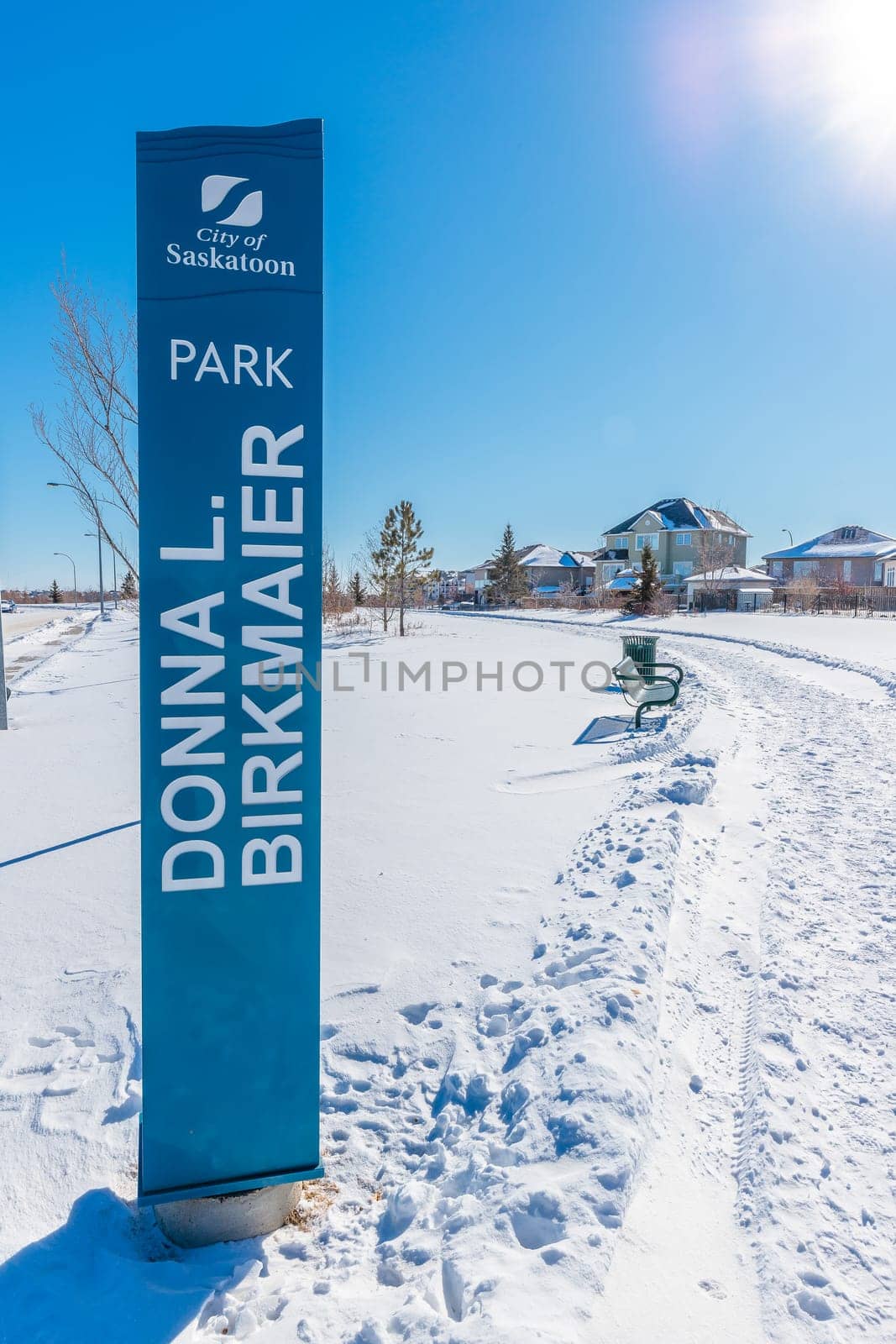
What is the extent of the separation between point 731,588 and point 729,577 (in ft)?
11.8

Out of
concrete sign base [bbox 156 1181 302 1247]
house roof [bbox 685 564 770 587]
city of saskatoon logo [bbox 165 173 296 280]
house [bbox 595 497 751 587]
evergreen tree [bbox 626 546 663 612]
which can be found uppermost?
house [bbox 595 497 751 587]

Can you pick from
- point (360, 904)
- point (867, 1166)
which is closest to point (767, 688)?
point (360, 904)

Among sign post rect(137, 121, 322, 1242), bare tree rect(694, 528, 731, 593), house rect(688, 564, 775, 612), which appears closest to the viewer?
sign post rect(137, 121, 322, 1242)

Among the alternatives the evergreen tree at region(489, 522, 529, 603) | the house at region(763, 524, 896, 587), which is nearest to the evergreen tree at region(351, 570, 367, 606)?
the evergreen tree at region(489, 522, 529, 603)

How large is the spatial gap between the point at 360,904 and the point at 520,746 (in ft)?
15.6

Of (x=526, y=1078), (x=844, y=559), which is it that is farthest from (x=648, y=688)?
(x=844, y=559)

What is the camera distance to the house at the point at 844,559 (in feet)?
192

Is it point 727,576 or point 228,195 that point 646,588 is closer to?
point 727,576

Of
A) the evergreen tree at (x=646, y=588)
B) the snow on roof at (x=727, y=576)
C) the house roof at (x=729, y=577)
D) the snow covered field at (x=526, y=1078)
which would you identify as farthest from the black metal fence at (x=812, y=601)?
the snow covered field at (x=526, y=1078)

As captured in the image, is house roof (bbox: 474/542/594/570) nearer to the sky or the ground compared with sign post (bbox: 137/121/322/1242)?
nearer to the sky

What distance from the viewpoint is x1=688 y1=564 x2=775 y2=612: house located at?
2019 inches

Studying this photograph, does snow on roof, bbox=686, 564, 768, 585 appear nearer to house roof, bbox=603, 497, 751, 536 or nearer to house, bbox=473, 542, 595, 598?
house roof, bbox=603, 497, 751, 536

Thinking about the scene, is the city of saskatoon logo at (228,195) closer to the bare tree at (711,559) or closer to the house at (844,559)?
the bare tree at (711,559)

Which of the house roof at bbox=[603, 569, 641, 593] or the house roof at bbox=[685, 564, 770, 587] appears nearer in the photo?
the house roof at bbox=[685, 564, 770, 587]
